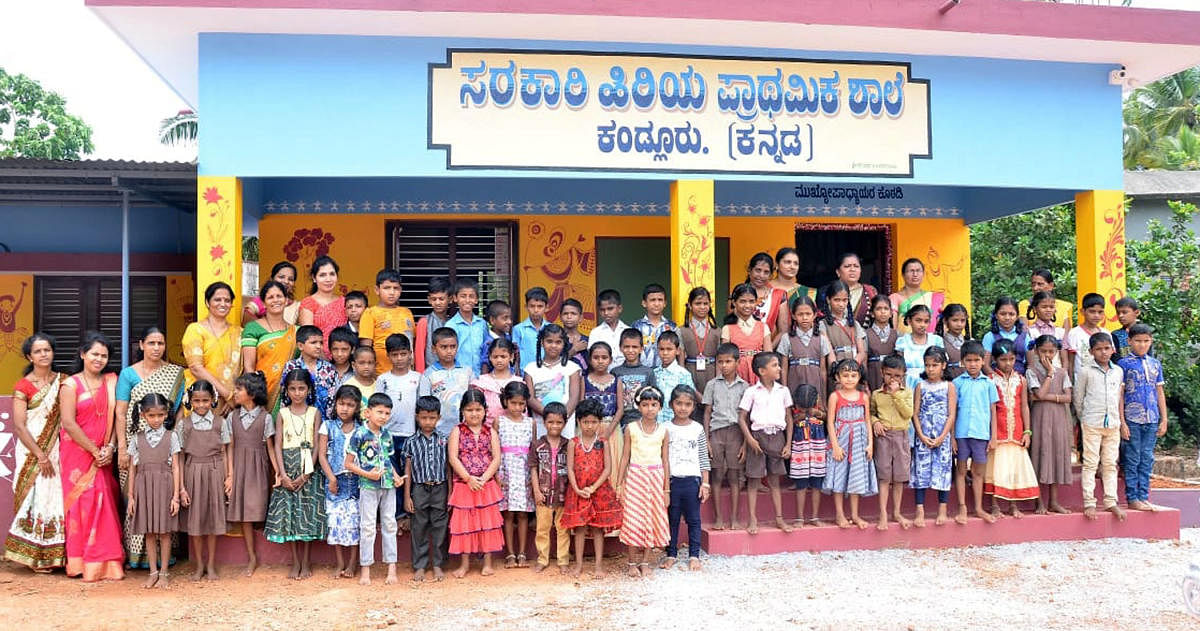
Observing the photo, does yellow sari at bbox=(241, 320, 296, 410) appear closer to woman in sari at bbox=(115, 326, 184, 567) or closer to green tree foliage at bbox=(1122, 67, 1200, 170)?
woman in sari at bbox=(115, 326, 184, 567)

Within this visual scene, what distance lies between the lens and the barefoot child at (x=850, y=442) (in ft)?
18.1

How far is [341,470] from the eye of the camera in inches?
199

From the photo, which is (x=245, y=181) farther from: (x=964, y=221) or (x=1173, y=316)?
(x=1173, y=316)

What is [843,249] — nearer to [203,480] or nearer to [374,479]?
[374,479]

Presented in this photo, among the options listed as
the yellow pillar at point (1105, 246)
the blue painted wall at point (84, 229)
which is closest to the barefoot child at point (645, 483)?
the yellow pillar at point (1105, 246)

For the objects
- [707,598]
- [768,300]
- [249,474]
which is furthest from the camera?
[768,300]

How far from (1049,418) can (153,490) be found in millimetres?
5556

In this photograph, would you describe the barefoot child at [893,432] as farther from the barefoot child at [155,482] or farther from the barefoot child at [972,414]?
the barefoot child at [155,482]

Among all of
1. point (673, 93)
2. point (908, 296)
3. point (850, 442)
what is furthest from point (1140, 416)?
point (673, 93)

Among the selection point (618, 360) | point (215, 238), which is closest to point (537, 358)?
point (618, 360)

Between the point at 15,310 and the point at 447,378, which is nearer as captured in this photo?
the point at 447,378

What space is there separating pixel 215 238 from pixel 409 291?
2.53m

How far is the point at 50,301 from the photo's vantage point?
329 inches

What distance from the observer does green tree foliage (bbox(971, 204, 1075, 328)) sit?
36.2 ft
